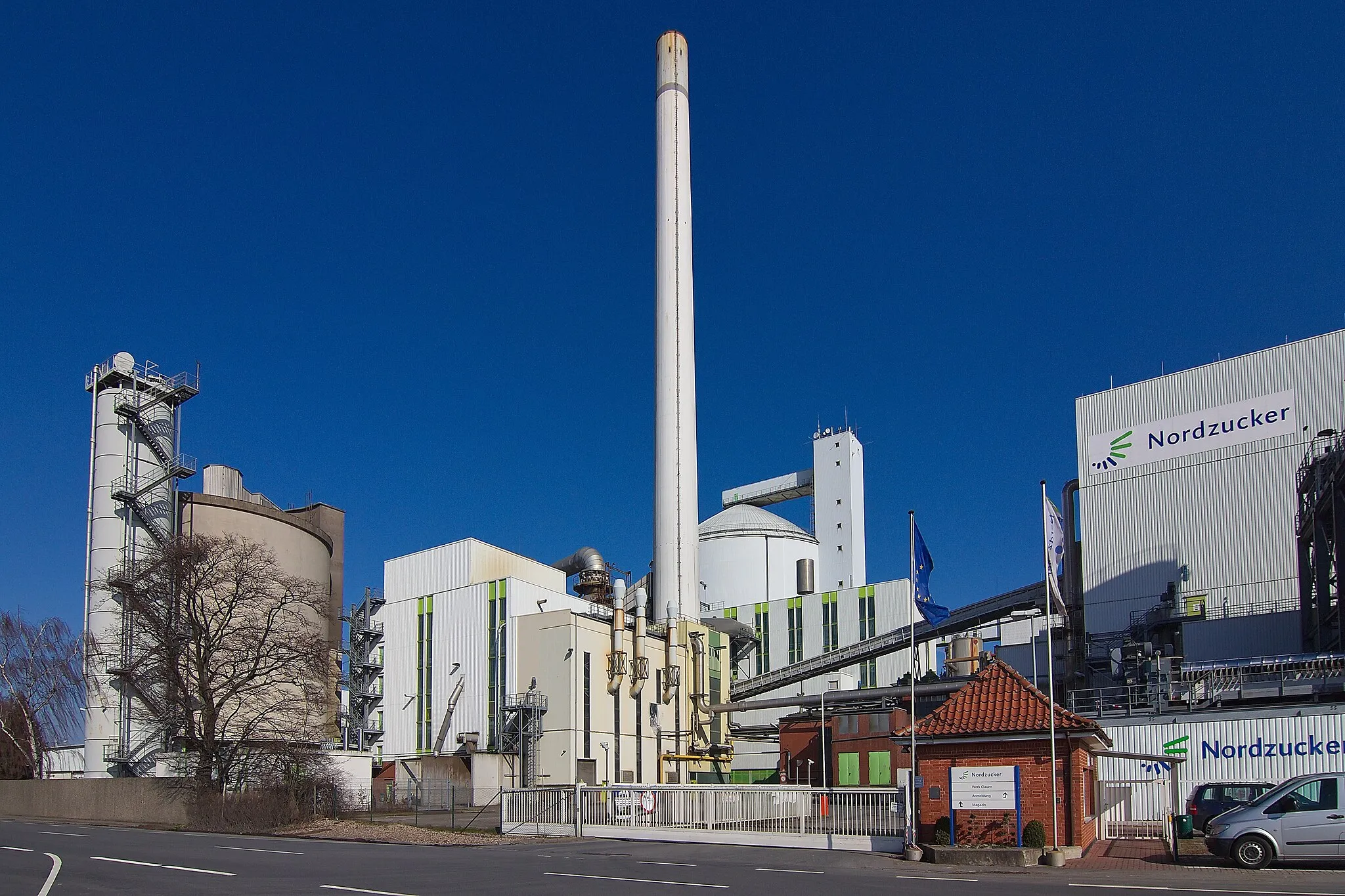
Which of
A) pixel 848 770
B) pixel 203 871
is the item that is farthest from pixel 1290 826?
pixel 848 770

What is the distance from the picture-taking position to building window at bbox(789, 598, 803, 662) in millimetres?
77812

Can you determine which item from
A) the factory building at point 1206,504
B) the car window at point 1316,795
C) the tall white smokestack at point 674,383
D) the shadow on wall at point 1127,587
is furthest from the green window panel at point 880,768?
the car window at point 1316,795

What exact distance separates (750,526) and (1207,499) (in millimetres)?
39022

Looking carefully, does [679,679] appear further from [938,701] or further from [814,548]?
[814,548]

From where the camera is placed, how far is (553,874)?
66.1ft

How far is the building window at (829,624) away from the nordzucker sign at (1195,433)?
963 inches

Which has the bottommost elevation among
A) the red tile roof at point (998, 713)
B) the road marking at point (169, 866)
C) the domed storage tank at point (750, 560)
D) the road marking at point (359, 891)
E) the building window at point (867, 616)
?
the road marking at point (169, 866)

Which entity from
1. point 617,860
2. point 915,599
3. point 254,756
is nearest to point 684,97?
point 254,756

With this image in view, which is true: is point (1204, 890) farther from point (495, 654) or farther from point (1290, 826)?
point (495, 654)

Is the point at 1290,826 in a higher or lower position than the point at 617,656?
lower

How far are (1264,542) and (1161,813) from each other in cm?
2139

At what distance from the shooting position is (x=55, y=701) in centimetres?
6091

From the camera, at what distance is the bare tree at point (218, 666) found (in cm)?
4347

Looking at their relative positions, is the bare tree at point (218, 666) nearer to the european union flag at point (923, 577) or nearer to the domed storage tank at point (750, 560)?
the european union flag at point (923, 577)
